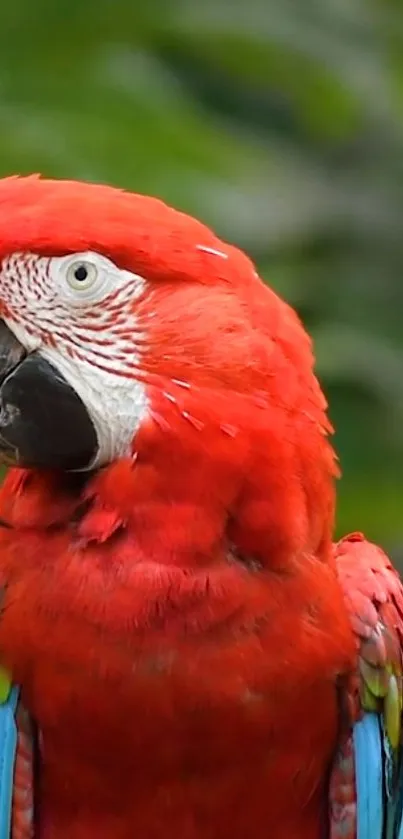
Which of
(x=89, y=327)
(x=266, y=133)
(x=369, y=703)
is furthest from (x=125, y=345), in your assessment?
(x=266, y=133)

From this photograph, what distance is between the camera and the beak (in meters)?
1.10

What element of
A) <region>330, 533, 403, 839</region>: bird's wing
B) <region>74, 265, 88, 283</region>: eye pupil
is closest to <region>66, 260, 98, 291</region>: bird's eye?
<region>74, 265, 88, 283</region>: eye pupil

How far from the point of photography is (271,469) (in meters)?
1.13

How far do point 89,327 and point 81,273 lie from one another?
43 millimetres

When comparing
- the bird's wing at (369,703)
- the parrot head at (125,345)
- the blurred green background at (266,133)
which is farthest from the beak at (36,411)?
the blurred green background at (266,133)

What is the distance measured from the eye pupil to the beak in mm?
60

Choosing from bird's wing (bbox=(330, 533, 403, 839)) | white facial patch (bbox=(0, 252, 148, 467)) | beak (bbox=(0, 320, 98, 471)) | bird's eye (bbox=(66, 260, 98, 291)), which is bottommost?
bird's wing (bbox=(330, 533, 403, 839))

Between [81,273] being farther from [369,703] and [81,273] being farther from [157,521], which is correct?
[369,703]

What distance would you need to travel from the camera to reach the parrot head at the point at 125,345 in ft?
3.54

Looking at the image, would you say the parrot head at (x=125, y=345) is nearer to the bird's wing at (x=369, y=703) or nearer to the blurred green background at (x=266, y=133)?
the bird's wing at (x=369, y=703)

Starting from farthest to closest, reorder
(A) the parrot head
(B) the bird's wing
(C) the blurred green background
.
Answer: (C) the blurred green background → (B) the bird's wing → (A) the parrot head

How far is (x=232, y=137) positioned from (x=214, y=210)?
0.45ft

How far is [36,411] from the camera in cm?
110

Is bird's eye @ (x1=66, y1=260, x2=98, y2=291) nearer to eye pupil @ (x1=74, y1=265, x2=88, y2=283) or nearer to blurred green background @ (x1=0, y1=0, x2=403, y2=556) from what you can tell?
eye pupil @ (x1=74, y1=265, x2=88, y2=283)
